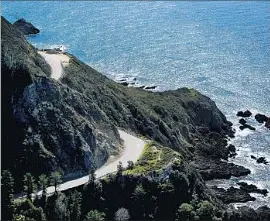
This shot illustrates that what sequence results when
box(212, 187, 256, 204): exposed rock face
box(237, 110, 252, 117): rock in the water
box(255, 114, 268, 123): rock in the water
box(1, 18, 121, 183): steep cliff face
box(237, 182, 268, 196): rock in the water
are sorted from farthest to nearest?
box(237, 110, 252, 117): rock in the water → box(255, 114, 268, 123): rock in the water → box(237, 182, 268, 196): rock in the water → box(212, 187, 256, 204): exposed rock face → box(1, 18, 121, 183): steep cliff face

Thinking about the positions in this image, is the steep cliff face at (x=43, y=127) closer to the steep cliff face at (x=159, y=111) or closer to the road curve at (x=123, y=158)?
the road curve at (x=123, y=158)

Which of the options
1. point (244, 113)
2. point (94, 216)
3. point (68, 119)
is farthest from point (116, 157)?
point (244, 113)

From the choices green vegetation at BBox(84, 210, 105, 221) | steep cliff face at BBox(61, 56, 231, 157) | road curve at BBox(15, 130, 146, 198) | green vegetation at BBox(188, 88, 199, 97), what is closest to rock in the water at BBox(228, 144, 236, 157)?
steep cliff face at BBox(61, 56, 231, 157)

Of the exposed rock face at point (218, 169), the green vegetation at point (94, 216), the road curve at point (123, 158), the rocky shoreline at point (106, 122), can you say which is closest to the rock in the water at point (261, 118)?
the rocky shoreline at point (106, 122)

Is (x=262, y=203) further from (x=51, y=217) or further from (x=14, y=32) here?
(x=14, y=32)

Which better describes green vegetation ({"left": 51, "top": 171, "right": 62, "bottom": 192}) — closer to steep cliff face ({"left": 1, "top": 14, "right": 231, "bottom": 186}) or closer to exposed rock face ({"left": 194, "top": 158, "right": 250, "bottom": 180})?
steep cliff face ({"left": 1, "top": 14, "right": 231, "bottom": 186})
